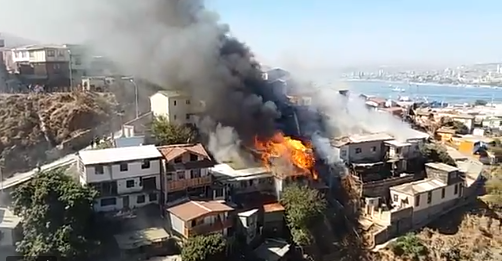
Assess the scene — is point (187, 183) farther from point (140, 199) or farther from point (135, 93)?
point (135, 93)

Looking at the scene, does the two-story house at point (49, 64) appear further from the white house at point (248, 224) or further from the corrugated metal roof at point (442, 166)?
the corrugated metal roof at point (442, 166)

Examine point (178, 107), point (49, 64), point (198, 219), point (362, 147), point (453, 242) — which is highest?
point (49, 64)

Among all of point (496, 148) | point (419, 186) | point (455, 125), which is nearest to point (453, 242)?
point (419, 186)

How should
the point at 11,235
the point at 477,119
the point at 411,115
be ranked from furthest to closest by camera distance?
the point at 411,115 < the point at 477,119 < the point at 11,235

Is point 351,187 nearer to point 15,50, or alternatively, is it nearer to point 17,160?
point 17,160

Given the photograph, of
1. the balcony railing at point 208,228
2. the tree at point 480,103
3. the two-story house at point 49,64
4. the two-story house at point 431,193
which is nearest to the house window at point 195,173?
the balcony railing at point 208,228

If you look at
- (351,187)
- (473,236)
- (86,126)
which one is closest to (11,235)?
(86,126)

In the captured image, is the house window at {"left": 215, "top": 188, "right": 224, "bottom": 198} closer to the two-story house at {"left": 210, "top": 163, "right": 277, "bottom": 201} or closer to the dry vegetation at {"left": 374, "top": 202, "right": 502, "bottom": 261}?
the two-story house at {"left": 210, "top": 163, "right": 277, "bottom": 201}
